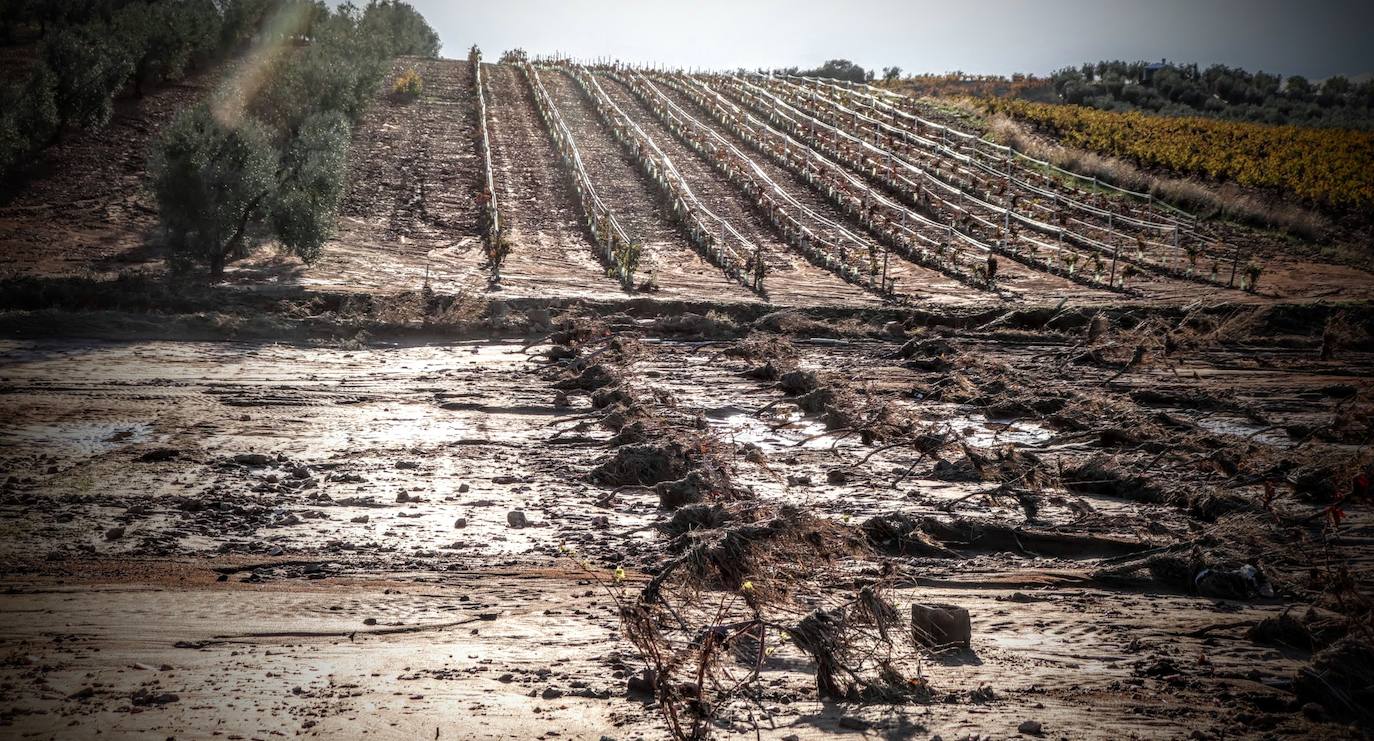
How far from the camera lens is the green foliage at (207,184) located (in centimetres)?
1919

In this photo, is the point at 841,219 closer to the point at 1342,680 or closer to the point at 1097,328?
the point at 1097,328

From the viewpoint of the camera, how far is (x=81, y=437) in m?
11.0

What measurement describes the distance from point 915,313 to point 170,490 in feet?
48.5

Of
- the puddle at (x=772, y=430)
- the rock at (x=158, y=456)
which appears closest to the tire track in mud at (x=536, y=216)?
the puddle at (x=772, y=430)

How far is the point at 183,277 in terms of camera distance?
62.7ft

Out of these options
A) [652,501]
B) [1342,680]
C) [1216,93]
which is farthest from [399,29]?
→ [1342,680]

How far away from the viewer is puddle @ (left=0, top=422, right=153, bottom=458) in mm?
10523

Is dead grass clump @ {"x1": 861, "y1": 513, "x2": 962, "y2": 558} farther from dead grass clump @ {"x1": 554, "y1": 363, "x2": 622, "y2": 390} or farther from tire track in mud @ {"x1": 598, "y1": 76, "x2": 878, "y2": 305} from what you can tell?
tire track in mud @ {"x1": 598, "y1": 76, "x2": 878, "y2": 305}

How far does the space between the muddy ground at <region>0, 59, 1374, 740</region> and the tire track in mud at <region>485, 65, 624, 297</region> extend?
2.08ft

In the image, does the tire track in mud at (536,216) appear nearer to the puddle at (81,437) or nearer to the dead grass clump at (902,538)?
the puddle at (81,437)

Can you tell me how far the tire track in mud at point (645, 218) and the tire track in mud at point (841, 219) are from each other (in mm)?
4482

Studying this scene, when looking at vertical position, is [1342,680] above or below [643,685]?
above

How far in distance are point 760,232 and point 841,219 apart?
11.1 ft

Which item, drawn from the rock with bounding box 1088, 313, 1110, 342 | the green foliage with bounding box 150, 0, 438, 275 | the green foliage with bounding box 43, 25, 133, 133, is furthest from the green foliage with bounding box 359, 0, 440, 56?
the rock with bounding box 1088, 313, 1110, 342
